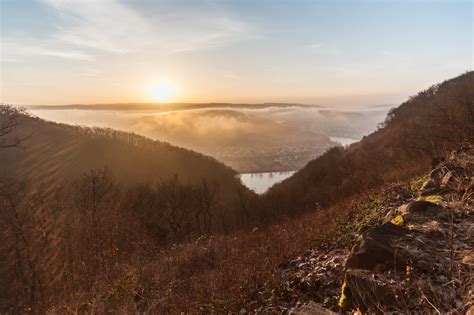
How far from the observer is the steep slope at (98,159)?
91.5m

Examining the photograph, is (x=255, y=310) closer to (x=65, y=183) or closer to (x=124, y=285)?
(x=124, y=285)

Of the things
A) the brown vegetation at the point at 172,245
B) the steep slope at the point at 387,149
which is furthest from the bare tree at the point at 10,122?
the steep slope at the point at 387,149

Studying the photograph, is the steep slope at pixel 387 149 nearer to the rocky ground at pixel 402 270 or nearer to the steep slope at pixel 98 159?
the rocky ground at pixel 402 270

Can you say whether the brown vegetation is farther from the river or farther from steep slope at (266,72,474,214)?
the river

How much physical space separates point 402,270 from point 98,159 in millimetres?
106803

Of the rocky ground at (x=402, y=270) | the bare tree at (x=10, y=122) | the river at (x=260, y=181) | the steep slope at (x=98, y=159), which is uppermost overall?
the bare tree at (x=10, y=122)

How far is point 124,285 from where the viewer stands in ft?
35.7

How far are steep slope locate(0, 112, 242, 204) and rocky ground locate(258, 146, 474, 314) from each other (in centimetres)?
8441

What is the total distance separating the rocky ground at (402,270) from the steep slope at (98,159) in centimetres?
8441

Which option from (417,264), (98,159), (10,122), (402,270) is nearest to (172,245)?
(10,122)

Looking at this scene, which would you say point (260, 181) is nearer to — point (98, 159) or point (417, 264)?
point (98, 159)


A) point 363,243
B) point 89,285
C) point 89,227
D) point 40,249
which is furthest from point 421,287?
point 40,249

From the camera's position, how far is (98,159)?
10300 centimetres

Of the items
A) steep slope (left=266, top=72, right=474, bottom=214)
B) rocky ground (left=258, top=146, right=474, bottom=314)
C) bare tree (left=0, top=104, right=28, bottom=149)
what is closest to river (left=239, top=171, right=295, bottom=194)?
steep slope (left=266, top=72, right=474, bottom=214)
